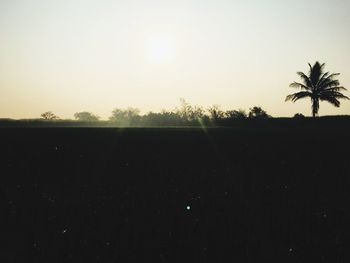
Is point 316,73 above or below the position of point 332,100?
above

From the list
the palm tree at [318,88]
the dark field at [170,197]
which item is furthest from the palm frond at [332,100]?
the dark field at [170,197]

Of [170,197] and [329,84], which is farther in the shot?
[329,84]

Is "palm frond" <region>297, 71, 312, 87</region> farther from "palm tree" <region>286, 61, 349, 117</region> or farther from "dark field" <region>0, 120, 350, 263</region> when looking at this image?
"dark field" <region>0, 120, 350, 263</region>

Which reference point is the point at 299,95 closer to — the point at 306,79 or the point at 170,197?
the point at 306,79

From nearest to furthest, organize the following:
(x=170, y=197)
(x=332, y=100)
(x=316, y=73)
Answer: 1. (x=170, y=197)
2. (x=332, y=100)
3. (x=316, y=73)

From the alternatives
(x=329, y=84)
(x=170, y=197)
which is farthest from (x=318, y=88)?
(x=170, y=197)

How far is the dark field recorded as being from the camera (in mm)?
2314

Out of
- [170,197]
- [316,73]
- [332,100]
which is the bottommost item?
[170,197]

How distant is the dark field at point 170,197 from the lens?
2.31m

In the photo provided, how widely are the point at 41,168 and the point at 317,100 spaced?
29.9m

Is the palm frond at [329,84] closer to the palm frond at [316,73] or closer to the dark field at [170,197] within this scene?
the palm frond at [316,73]

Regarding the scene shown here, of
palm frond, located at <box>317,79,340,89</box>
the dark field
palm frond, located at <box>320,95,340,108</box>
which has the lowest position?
the dark field

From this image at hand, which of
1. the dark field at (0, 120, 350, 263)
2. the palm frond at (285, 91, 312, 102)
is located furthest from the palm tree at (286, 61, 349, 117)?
the dark field at (0, 120, 350, 263)

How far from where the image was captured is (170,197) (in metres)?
3.50
